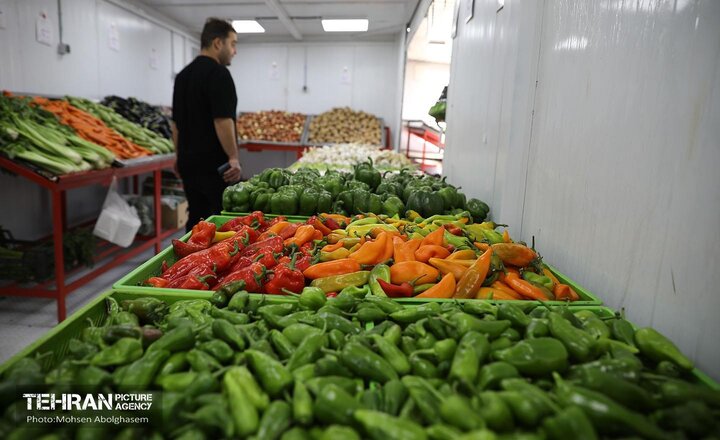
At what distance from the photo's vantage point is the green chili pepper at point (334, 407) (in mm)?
1099

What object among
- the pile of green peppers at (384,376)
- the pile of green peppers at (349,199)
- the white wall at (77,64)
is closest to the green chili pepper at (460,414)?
the pile of green peppers at (384,376)

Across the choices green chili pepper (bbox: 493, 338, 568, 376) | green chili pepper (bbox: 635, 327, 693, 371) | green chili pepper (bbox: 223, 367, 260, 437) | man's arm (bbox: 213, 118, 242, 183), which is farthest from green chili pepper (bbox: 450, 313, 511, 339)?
man's arm (bbox: 213, 118, 242, 183)

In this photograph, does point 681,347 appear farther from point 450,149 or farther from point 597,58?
point 450,149

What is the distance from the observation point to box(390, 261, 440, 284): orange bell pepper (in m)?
2.04

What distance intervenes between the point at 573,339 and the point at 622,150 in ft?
2.66

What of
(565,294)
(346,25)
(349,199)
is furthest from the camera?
(346,25)

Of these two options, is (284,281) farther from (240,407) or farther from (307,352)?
(240,407)

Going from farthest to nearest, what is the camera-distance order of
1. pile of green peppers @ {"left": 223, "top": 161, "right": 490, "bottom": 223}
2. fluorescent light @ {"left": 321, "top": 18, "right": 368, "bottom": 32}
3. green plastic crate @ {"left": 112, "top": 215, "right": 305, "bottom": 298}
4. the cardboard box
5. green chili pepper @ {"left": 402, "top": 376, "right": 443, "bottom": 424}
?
fluorescent light @ {"left": 321, "top": 18, "right": 368, "bottom": 32}
the cardboard box
pile of green peppers @ {"left": 223, "top": 161, "right": 490, "bottom": 223}
green plastic crate @ {"left": 112, "top": 215, "right": 305, "bottom": 298}
green chili pepper @ {"left": 402, "top": 376, "right": 443, "bottom": 424}

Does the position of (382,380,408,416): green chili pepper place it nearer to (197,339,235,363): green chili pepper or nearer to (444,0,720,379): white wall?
(197,339,235,363): green chili pepper

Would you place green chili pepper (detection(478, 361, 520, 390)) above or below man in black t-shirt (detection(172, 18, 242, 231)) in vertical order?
below

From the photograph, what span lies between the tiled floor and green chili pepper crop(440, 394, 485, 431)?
3.61 meters

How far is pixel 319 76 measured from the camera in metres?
11.8

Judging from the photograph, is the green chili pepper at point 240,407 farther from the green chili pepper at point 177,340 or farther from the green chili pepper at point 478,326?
the green chili pepper at point 478,326

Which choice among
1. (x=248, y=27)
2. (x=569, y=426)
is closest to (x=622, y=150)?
(x=569, y=426)
